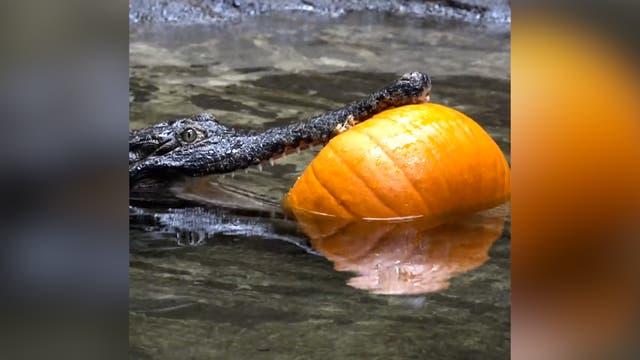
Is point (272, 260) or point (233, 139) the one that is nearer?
point (272, 260)

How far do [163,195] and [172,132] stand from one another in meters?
0.23

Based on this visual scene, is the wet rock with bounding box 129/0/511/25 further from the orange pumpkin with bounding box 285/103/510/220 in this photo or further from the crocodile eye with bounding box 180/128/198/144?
the orange pumpkin with bounding box 285/103/510/220

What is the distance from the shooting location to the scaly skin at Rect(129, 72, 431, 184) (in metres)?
2.57

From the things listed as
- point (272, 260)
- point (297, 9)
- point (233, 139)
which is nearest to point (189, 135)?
point (233, 139)

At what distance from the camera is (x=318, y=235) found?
2.46 m

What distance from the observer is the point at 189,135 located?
301 cm

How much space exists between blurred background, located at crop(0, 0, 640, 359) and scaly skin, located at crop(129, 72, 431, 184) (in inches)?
69.0

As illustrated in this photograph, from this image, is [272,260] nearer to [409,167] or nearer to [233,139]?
[409,167]

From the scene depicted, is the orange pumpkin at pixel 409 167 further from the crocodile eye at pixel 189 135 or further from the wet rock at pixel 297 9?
the wet rock at pixel 297 9
